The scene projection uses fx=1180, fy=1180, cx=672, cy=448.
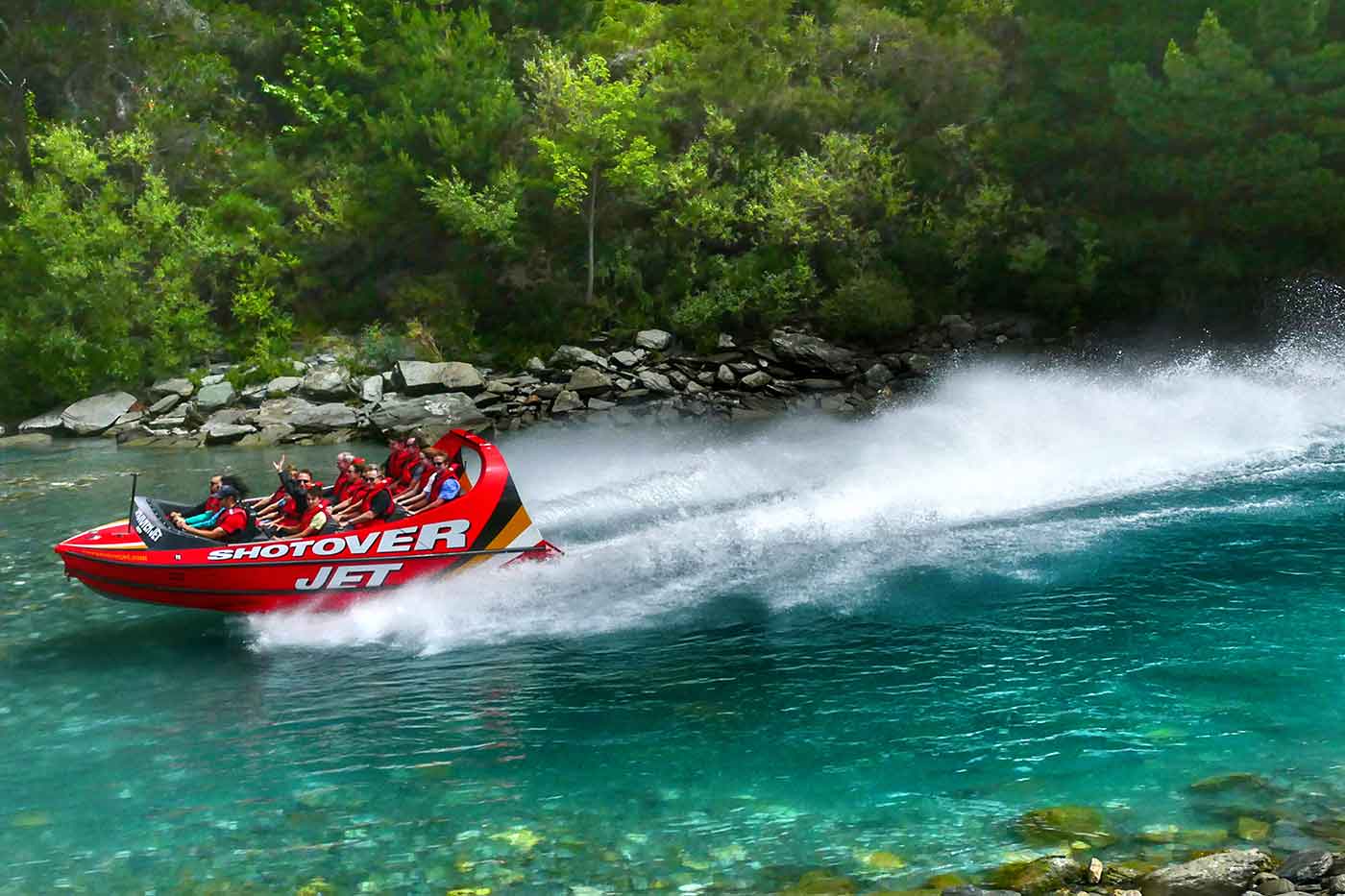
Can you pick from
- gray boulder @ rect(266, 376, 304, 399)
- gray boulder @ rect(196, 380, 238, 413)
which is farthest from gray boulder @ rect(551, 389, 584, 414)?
gray boulder @ rect(196, 380, 238, 413)

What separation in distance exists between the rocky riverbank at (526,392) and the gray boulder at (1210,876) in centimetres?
2621

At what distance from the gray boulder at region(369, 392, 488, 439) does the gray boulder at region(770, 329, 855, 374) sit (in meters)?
10.2

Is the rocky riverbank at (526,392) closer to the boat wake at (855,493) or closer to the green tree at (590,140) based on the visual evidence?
the boat wake at (855,493)

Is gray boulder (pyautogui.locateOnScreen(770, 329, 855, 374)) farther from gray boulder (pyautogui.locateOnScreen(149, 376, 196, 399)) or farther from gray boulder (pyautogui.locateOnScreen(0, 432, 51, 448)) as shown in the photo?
gray boulder (pyautogui.locateOnScreen(0, 432, 51, 448))

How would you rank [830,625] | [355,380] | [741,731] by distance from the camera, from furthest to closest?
[355,380], [830,625], [741,731]

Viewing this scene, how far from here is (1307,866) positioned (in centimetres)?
880

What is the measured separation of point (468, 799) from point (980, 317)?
112 ft

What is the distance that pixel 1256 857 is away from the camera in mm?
9070

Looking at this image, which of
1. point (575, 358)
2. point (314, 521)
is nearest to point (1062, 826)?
point (314, 521)

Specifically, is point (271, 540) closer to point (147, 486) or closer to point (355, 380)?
point (147, 486)

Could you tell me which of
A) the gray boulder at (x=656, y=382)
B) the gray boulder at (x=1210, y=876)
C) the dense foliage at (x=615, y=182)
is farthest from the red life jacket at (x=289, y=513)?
the dense foliage at (x=615, y=182)

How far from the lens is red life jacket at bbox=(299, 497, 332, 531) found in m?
16.3

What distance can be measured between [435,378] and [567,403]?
14.6ft

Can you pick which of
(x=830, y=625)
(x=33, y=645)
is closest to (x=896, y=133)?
(x=830, y=625)
